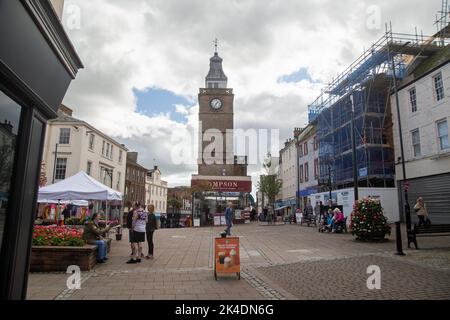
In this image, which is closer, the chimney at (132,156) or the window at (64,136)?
the window at (64,136)

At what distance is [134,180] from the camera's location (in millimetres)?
58094

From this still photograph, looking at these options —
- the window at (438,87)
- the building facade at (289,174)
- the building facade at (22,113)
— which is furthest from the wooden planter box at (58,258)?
the building facade at (289,174)

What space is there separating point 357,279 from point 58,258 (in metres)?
6.76

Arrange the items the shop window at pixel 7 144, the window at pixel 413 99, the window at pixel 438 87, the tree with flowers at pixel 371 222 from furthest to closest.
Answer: the window at pixel 413 99 < the window at pixel 438 87 < the tree with flowers at pixel 371 222 < the shop window at pixel 7 144

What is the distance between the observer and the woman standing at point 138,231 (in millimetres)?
9750

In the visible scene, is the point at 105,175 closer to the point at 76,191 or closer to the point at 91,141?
the point at 91,141

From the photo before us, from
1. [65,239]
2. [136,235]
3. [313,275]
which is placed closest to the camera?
[313,275]

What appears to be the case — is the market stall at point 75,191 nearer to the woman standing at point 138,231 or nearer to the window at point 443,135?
the woman standing at point 138,231

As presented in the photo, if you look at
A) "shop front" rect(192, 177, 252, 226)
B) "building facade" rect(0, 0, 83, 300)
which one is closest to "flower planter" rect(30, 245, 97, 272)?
"building facade" rect(0, 0, 83, 300)
